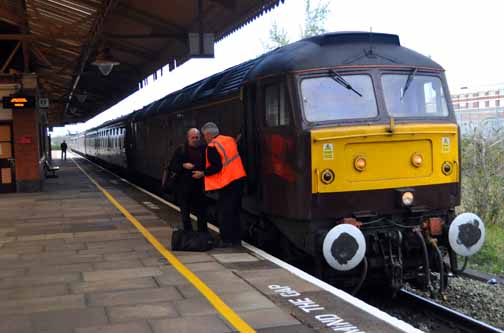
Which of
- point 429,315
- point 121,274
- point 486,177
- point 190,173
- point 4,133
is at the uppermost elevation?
point 4,133

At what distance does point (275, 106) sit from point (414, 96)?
1710 millimetres

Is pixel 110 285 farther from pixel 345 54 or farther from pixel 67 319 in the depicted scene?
pixel 345 54

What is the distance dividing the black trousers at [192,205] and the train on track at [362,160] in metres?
1.17

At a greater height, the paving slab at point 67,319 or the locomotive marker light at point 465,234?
the locomotive marker light at point 465,234

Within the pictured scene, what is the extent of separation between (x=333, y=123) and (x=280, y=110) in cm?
75

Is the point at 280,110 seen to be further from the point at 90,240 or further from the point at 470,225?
the point at 90,240

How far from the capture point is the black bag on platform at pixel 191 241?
7906 millimetres

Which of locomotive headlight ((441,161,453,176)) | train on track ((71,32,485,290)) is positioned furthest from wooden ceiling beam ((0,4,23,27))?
locomotive headlight ((441,161,453,176))

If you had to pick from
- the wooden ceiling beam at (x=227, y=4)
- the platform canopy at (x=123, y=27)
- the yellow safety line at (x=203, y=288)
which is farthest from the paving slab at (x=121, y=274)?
the wooden ceiling beam at (x=227, y=4)

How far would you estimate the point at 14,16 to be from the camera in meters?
15.6

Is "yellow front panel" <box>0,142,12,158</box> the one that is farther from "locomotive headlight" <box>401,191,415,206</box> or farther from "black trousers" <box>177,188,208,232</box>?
"locomotive headlight" <box>401,191,415,206</box>

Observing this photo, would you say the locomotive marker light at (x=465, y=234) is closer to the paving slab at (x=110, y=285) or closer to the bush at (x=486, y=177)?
the paving slab at (x=110, y=285)

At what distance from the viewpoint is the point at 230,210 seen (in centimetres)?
805

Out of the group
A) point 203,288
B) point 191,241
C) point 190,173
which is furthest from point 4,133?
point 203,288
